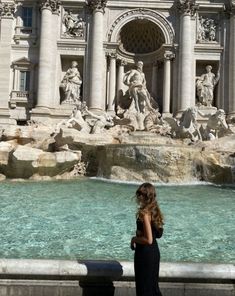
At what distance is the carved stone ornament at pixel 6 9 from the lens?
25.5 meters

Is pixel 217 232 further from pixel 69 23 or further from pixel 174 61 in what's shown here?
pixel 69 23

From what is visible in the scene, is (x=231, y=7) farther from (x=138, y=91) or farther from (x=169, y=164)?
(x=169, y=164)

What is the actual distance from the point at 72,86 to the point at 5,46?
486 cm

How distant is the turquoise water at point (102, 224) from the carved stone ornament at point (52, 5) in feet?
51.9

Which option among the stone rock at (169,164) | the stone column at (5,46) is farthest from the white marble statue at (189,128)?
the stone column at (5,46)

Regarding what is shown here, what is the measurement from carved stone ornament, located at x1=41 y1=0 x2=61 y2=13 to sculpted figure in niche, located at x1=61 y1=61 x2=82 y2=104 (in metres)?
3.86

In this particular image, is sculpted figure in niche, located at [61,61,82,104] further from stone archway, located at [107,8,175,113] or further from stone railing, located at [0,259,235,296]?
stone railing, located at [0,259,235,296]

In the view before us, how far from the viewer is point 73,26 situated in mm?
25656

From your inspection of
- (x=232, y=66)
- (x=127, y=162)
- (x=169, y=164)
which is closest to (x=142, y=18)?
(x=232, y=66)

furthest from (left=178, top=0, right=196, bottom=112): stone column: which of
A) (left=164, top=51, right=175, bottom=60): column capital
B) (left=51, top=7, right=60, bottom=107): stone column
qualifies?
(left=51, top=7, right=60, bottom=107): stone column

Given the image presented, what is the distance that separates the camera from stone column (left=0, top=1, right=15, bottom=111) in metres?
25.3

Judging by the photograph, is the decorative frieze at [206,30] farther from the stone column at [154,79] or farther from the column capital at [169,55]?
the stone column at [154,79]

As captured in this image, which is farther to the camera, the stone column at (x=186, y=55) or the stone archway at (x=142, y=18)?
the stone archway at (x=142, y=18)

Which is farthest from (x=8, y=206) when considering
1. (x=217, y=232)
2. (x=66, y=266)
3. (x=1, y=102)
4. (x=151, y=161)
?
(x=1, y=102)
